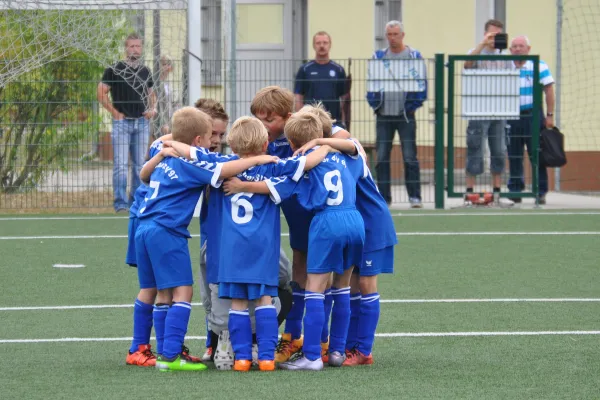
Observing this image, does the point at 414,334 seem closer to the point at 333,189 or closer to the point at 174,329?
the point at 333,189

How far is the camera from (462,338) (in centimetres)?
666

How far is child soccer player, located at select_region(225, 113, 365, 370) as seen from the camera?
586 centimetres

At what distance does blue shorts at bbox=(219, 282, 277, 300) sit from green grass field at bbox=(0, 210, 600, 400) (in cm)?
37

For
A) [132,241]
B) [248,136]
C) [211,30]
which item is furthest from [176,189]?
[211,30]

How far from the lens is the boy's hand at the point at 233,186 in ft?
19.2

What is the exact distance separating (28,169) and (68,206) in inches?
23.9

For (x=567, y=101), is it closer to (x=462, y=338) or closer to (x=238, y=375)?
(x=462, y=338)

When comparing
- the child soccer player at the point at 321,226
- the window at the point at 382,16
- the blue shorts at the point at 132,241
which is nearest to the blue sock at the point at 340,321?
the child soccer player at the point at 321,226

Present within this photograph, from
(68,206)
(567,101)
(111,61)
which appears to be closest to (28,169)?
(68,206)

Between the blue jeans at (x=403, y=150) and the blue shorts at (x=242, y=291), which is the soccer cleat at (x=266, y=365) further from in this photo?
the blue jeans at (x=403, y=150)

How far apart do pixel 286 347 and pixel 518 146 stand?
27.5ft

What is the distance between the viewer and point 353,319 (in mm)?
6297

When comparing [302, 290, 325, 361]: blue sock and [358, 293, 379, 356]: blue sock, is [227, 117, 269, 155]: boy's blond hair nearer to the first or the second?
[302, 290, 325, 361]: blue sock

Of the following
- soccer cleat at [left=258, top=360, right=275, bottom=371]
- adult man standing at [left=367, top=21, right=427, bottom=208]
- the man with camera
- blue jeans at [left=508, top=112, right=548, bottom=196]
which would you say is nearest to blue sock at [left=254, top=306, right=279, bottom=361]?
soccer cleat at [left=258, top=360, right=275, bottom=371]
